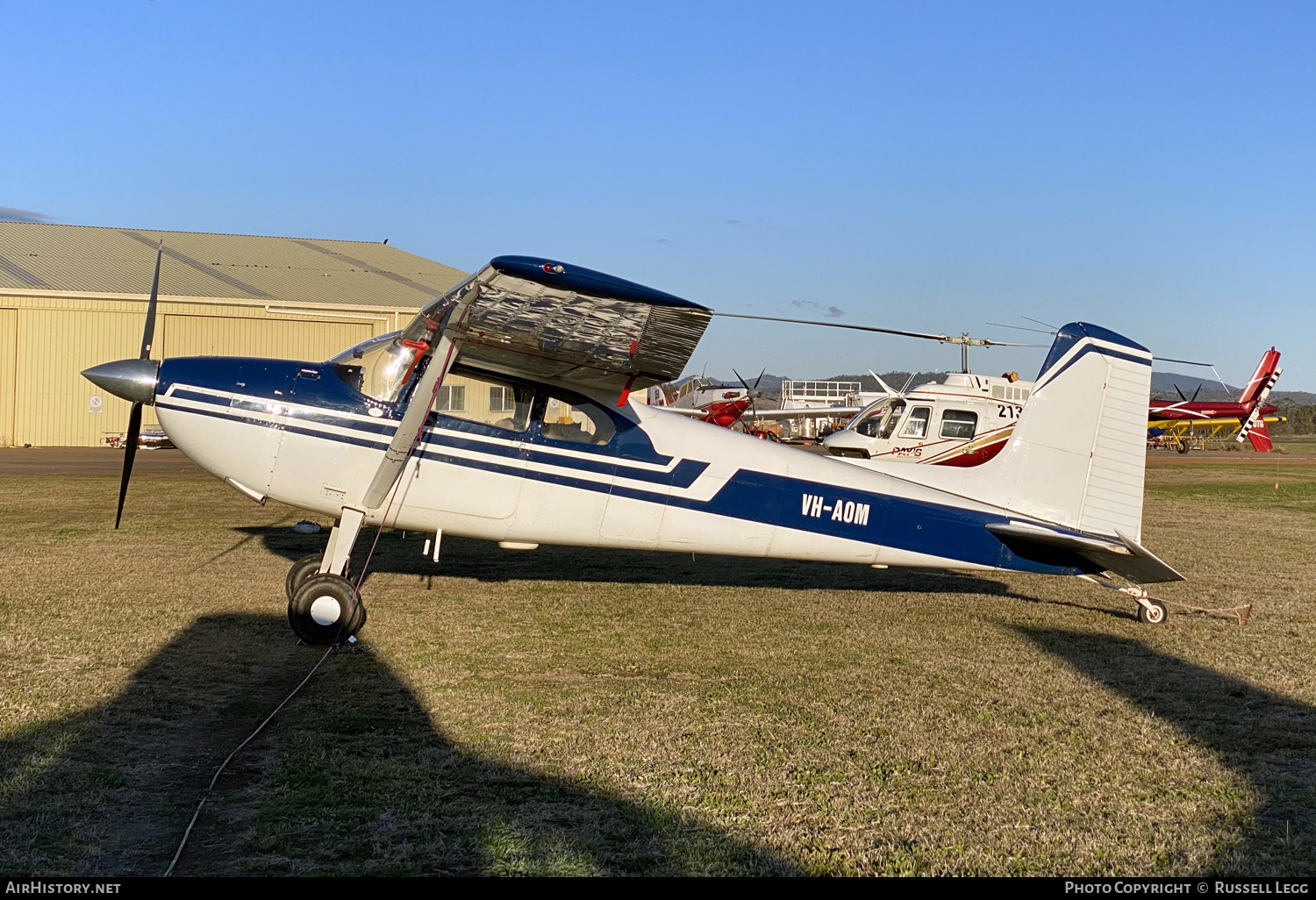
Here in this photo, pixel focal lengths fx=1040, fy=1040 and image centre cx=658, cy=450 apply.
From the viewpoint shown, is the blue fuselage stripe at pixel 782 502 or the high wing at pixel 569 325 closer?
the high wing at pixel 569 325

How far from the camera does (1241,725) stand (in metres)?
5.94

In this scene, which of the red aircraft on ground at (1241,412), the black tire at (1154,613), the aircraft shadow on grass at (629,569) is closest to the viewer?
the black tire at (1154,613)

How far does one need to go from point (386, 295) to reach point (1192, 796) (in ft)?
142

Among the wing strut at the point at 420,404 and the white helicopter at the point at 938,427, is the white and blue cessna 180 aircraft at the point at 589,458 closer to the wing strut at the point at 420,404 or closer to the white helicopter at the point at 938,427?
the wing strut at the point at 420,404

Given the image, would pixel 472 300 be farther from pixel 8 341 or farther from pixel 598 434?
pixel 8 341

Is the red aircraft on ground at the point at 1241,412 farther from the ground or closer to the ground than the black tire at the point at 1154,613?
farther from the ground

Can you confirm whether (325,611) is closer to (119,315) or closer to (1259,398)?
(119,315)

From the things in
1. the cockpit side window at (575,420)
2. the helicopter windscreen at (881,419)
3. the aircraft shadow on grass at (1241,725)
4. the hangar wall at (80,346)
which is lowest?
the hangar wall at (80,346)

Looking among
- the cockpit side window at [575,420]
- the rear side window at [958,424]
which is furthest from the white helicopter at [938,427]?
the cockpit side window at [575,420]

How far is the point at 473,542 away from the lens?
1369 centimetres

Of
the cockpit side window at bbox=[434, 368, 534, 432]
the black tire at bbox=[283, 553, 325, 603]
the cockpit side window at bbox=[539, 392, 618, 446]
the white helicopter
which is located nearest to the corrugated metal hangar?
the white helicopter

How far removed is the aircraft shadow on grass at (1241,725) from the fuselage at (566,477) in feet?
4.39

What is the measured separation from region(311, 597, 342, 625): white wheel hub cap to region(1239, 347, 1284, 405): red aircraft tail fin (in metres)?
50.8

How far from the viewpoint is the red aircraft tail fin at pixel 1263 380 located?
4803cm
